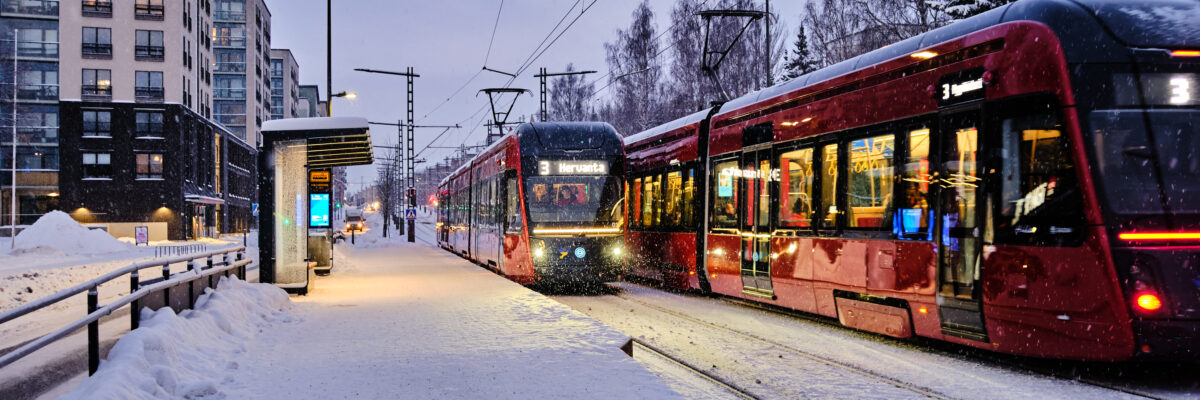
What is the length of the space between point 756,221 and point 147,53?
51186 millimetres

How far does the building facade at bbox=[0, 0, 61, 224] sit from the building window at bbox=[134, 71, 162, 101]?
4521 millimetres

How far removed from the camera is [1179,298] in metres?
6.85

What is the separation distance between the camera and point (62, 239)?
3281 cm

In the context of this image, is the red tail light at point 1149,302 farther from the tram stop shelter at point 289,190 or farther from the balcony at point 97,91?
the balcony at point 97,91

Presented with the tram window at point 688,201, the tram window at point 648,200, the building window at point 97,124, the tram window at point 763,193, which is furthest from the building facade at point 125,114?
the tram window at point 763,193

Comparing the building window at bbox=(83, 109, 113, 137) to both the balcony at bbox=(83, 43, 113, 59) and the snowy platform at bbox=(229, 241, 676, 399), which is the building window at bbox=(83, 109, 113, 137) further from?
the snowy platform at bbox=(229, 241, 676, 399)

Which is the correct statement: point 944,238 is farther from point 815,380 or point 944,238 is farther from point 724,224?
point 724,224

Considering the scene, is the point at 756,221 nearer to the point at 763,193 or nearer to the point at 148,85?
the point at 763,193

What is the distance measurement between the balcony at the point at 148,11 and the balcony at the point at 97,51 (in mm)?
2506

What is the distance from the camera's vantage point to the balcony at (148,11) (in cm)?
5259

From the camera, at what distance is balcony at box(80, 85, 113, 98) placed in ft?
168

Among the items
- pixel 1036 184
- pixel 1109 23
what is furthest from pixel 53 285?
pixel 1109 23

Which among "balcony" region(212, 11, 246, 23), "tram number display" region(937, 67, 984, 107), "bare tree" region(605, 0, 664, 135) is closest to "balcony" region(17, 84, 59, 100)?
"balcony" region(212, 11, 246, 23)

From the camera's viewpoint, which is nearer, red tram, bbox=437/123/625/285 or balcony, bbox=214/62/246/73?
red tram, bbox=437/123/625/285
